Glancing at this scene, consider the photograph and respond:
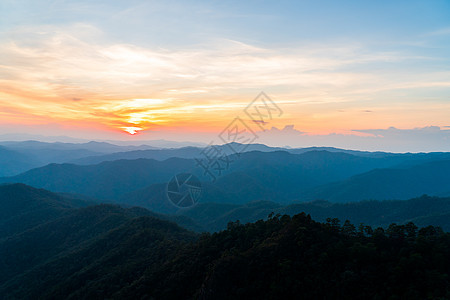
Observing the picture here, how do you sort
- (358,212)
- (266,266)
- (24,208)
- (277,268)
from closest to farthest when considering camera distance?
(277,268) → (266,266) → (24,208) → (358,212)

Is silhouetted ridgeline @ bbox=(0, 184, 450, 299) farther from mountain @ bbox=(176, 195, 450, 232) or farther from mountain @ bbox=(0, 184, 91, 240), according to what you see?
mountain @ bbox=(176, 195, 450, 232)

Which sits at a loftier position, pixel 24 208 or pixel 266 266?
pixel 266 266

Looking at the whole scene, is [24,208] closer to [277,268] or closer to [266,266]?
[266,266]

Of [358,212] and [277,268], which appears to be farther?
[358,212]

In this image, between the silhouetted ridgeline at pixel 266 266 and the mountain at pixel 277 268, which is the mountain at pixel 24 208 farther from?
the mountain at pixel 277 268

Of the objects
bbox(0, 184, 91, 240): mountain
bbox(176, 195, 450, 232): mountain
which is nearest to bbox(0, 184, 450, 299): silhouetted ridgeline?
bbox(0, 184, 91, 240): mountain

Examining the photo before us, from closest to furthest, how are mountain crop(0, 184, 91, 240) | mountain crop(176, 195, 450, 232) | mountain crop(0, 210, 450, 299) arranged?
mountain crop(0, 210, 450, 299) → mountain crop(0, 184, 91, 240) → mountain crop(176, 195, 450, 232)

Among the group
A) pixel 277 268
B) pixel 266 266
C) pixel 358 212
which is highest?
pixel 277 268

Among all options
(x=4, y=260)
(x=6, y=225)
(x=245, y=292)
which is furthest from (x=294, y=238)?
(x=6, y=225)

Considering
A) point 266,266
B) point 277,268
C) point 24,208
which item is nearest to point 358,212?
point 266,266
